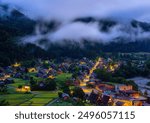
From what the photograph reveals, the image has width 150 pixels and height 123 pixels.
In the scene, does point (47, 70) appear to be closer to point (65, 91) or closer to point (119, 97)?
point (65, 91)

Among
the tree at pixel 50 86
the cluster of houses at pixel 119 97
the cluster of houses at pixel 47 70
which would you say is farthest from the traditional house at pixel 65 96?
the cluster of houses at pixel 47 70

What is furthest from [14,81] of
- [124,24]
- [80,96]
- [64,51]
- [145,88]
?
[124,24]

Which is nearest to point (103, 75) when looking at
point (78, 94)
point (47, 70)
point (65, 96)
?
point (47, 70)

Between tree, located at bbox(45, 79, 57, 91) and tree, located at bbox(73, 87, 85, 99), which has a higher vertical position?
tree, located at bbox(45, 79, 57, 91)

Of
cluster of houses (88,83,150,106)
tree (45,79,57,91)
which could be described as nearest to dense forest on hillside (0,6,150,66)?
tree (45,79,57,91)

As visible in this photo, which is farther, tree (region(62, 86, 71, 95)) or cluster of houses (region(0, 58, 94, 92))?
cluster of houses (region(0, 58, 94, 92))

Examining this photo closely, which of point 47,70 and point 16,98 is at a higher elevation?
point 47,70

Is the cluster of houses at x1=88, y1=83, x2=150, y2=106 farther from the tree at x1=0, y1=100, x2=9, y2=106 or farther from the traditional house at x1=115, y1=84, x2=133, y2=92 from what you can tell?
the tree at x1=0, y1=100, x2=9, y2=106

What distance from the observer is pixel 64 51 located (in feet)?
30.9

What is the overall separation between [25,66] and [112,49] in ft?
8.95

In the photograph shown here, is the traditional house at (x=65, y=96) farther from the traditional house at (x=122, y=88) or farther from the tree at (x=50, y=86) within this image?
the traditional house at (x=122, y=88)

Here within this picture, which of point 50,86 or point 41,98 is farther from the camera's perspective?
point 50,86

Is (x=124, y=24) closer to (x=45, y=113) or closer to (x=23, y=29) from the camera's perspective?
(x=23, y=29)

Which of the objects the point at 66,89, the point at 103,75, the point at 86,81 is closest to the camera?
the point at 66,89
